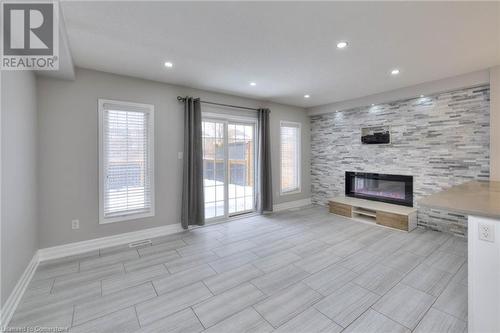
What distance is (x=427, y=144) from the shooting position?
155 inches

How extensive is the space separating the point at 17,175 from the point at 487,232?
408cm

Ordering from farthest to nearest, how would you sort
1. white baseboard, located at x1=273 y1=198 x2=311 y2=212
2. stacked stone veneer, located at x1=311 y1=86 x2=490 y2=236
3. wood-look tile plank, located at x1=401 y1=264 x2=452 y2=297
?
1. white baseboard, located at x1=273 y1=198 x2=311 y2=212
2. stacked stone veneer, located at x1=311 y1=86 x2=490 y2=236
3. wood-look tile plank, located at x1=401 y1=264 x2=452 y2=297

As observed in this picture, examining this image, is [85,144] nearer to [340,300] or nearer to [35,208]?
[35,208]

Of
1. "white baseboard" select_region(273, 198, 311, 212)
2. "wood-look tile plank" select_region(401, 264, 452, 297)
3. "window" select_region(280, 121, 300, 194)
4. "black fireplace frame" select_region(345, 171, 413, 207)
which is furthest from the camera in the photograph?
"window" select_region(280, 121, 300, 194)

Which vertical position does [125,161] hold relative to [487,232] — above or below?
above

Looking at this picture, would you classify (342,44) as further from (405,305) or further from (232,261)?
(232,261)

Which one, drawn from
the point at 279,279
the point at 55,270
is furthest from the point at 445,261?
the point at 55,270

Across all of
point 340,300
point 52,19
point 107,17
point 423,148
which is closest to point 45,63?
point 52,19

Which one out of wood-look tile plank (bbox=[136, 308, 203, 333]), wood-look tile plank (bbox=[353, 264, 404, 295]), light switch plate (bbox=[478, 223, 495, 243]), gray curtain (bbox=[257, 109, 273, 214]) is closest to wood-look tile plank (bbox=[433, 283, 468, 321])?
wood-look tile plank (bbox=[353, 264, 404, 295])

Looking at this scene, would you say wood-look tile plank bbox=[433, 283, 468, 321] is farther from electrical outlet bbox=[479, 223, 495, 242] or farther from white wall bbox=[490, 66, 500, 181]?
white wall bbox=[490, 66, 500, 181]

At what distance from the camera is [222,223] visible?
443 cm

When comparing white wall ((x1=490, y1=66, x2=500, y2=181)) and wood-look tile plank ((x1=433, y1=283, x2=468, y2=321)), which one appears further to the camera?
white wall ((x1=490, y1=66, x2=500, y2=181))

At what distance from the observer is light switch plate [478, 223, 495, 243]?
1453 mm

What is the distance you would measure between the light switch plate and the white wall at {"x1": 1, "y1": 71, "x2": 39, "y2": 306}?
12.2ft
